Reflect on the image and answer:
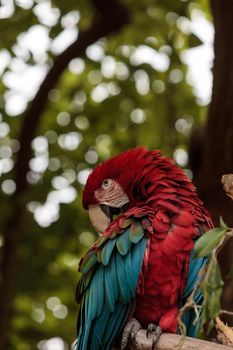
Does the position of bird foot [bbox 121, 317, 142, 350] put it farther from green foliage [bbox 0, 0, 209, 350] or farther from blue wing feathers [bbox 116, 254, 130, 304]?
green foliage [bbox 0, 0, 209, 350]

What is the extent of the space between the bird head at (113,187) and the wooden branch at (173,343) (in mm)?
475

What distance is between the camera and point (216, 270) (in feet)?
5.63

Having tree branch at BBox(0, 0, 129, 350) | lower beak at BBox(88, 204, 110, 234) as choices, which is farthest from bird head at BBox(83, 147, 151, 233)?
tree branch at BBox(0, 0, 129, 350)

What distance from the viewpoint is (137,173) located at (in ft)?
8.61

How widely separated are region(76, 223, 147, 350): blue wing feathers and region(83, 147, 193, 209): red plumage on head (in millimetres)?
214

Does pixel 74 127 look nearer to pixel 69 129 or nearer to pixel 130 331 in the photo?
pixel 69 129

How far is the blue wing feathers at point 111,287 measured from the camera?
7.86 feet

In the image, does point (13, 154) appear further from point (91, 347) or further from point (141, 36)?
point (91, 347)

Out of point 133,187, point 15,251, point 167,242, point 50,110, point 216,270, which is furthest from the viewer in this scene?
point 50,110

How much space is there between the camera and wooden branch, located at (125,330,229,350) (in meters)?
2.05

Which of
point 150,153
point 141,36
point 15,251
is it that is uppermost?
point 141,36

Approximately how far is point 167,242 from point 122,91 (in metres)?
2.38

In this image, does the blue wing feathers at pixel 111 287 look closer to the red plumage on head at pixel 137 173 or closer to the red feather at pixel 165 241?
the red feather at pixel 165 241

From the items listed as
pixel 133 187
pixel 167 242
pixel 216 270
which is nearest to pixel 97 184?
pixel 133 187
